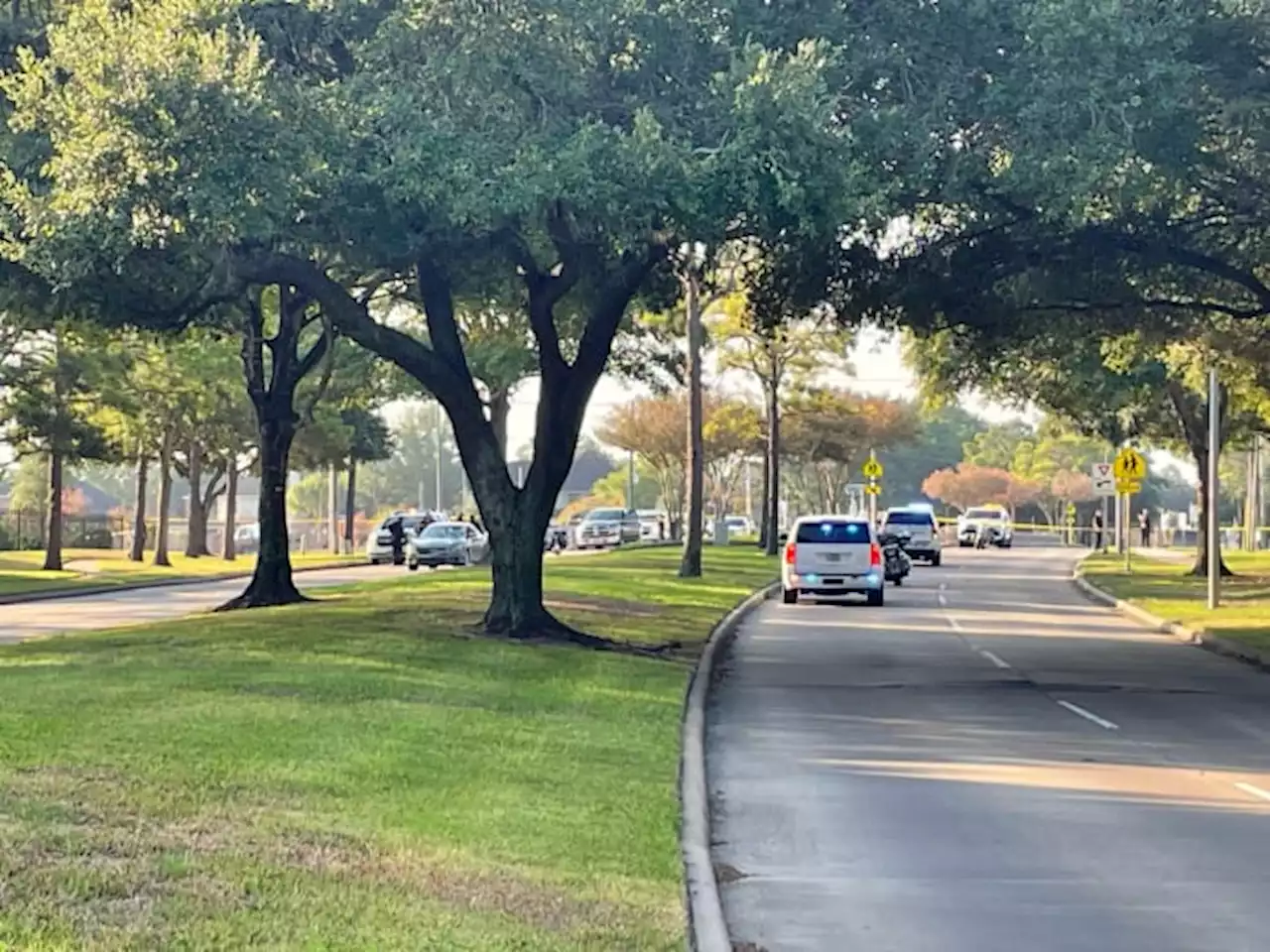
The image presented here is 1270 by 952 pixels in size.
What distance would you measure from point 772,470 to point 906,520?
4.57 meters

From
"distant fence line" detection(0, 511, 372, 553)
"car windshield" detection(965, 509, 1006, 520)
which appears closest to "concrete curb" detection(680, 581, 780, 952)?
"distant fence line" detection(0, 511, 372, 553)

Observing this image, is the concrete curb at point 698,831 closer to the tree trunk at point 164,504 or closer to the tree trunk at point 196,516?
the tree trunk at point 164,504

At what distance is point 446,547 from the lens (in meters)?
54.9

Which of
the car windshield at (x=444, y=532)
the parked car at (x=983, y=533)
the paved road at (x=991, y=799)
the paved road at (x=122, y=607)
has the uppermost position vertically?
the parked car at (x=983, y=533)

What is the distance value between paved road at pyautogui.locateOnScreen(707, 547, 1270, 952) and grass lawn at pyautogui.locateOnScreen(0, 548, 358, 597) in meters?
24.8

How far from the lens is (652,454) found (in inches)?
3410

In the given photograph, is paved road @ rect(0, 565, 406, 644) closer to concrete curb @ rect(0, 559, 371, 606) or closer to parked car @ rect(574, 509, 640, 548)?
concrete curb @ rect(0, 559, 371, 606)

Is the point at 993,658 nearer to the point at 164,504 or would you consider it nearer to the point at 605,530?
the point at 164,504

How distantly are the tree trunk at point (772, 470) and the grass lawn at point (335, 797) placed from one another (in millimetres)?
40138

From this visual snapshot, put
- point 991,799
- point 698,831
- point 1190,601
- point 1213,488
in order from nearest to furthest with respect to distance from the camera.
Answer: point 698,831 < point 991,799 < point 1213,488 < point 1190,601

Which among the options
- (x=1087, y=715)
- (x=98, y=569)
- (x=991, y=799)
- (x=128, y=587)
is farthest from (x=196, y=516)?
(x=991, y=799)

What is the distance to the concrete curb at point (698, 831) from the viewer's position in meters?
8.52

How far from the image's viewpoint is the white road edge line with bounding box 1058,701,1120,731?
1780cm

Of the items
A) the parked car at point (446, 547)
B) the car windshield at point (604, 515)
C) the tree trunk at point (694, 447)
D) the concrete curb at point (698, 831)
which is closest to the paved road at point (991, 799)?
the concrete curb at point (698, 831)
